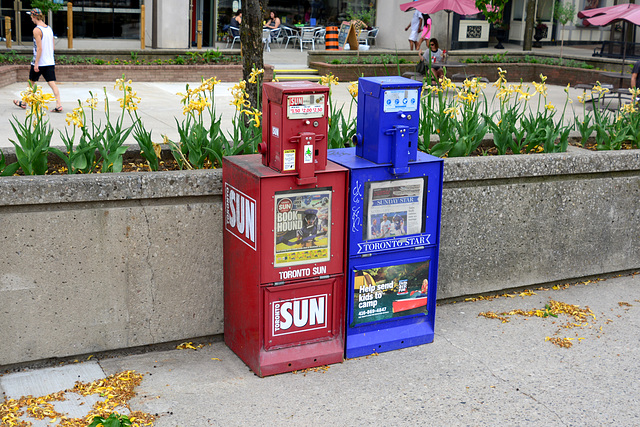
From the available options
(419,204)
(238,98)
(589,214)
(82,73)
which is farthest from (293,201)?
(82,73)

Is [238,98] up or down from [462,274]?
up

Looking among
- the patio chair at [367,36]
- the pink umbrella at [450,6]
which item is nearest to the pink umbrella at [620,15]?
the pink umbrella at [450,6]

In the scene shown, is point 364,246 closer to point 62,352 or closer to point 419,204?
point 419,204

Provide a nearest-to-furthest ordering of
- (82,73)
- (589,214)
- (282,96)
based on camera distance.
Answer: (282,96) < (589,214) < (82,73)

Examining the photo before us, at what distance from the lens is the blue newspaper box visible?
172 inches

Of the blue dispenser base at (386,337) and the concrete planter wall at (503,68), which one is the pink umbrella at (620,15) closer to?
the concrete planter wall at (503,68)

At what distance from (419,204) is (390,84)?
0.75 metres

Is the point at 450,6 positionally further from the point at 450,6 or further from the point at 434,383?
the point at 434,383

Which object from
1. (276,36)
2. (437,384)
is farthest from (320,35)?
(437,384)

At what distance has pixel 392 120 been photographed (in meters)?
4.42

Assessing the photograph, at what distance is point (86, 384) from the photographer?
13.6 ft

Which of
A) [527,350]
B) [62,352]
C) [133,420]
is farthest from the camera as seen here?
[527,350]

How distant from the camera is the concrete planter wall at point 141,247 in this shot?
4152 millimetres

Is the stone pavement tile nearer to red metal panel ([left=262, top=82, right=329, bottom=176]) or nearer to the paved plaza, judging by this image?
red metal panel ([left=262, top=82, right=329, bottom=176])
